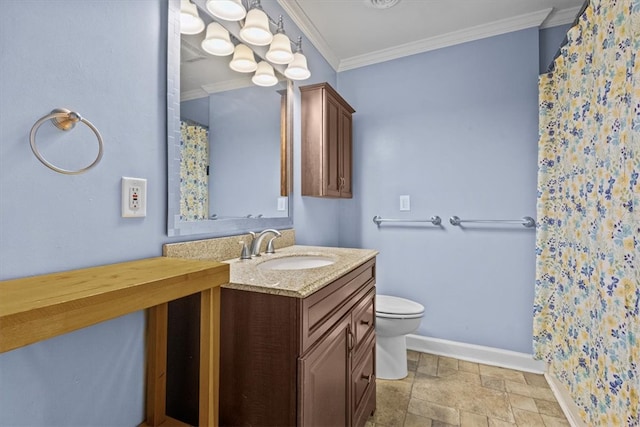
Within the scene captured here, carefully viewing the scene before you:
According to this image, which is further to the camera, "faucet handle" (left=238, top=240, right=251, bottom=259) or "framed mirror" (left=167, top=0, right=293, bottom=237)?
"faucet handle" (left=238, top=240, right=251, bottom=259)

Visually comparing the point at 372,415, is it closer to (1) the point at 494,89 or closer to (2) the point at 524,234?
(2) the point at 524,234

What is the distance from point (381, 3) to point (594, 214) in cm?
166

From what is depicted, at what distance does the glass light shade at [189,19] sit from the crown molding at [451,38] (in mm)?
1645

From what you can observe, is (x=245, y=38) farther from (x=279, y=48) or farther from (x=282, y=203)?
(x=282, y=203)

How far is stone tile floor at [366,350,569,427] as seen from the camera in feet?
5.08

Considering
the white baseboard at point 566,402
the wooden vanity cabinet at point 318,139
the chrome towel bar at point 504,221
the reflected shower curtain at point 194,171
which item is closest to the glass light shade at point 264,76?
the wooden vanity cabinet at point 318,139

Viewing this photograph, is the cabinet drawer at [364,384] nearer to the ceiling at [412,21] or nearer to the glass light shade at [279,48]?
the glass light shade at [279,48]

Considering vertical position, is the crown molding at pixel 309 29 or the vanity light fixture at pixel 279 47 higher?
the crown molding at pixel 309 29

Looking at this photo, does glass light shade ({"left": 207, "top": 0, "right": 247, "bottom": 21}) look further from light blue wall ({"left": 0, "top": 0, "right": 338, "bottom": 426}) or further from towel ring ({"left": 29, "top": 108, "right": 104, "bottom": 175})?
towel ring ({"left": 29, "top": 108, "right": 104, "bottom": 175})

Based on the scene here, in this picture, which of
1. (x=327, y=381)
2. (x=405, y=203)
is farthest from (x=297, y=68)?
(x=327, y=381)

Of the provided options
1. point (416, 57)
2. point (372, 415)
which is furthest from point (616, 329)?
point (416, 57)

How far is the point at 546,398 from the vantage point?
173cm

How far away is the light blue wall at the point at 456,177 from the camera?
2.06 m

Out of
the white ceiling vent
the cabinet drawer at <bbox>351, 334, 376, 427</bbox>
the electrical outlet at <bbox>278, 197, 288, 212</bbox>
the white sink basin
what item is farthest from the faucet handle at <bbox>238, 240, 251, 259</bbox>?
the white ceiling vent
